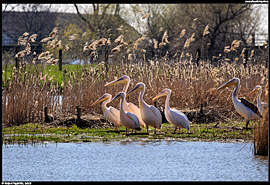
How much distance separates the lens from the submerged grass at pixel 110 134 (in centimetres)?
845

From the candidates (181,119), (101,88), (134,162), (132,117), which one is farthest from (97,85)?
(134,162)

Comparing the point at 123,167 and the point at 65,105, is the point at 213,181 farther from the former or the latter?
the point at 65,105

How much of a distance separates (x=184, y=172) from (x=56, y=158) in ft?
6.18

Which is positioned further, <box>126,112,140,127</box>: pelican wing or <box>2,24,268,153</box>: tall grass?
<box>2,24,268,153</box>: tall grass

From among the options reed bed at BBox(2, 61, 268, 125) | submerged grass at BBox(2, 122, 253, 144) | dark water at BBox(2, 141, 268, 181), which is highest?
reed bed at BBox(2, 61, 268, 125)

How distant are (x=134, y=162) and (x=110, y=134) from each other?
8.17 ft

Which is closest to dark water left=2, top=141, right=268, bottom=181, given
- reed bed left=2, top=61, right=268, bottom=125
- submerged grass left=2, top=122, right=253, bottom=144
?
submerged grass left=2, top=122, right=253, bottom=144

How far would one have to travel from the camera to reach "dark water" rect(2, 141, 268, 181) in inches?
225

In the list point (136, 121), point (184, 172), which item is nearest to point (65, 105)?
point (136, 121)

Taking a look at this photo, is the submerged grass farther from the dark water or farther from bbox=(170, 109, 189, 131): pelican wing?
the dark water

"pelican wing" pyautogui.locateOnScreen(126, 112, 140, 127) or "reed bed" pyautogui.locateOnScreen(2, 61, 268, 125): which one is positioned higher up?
"reed bed" pyautogui.locateOnScreen(2, 61, 268, 125)

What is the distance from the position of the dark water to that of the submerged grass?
18.9 inches

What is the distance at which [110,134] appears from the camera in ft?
29.8

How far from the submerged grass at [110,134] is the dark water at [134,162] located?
48cm
